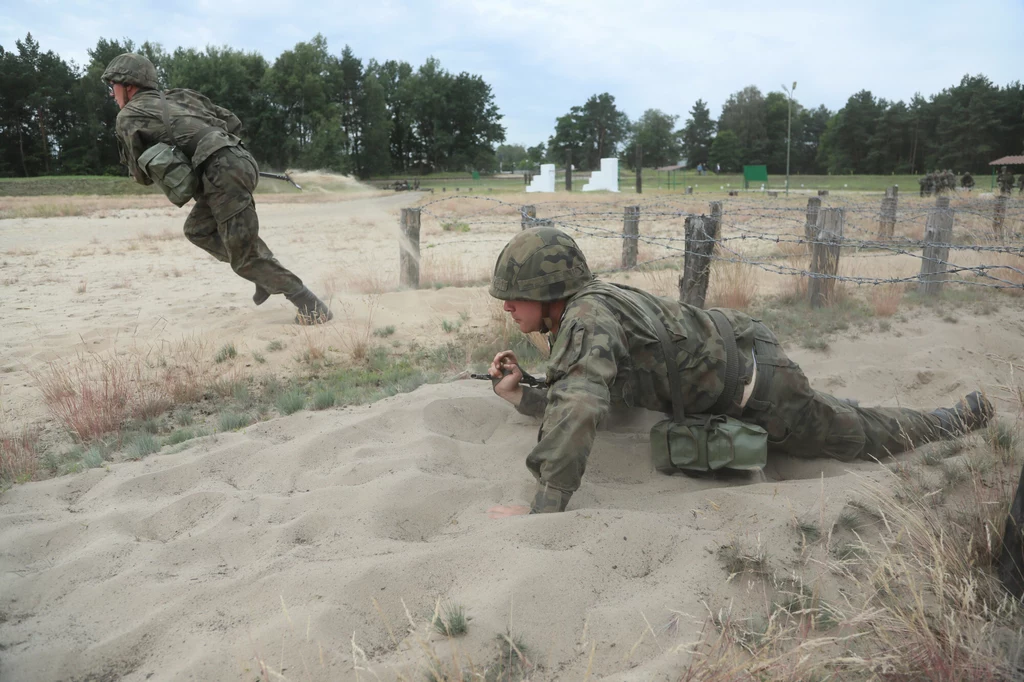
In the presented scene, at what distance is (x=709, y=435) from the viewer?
11.2 feet

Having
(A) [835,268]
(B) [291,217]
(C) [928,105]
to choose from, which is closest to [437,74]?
(C) [928,105]

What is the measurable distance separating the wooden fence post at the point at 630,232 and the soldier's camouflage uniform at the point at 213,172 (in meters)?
4.59

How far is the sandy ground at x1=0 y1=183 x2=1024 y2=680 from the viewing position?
7.51 ft

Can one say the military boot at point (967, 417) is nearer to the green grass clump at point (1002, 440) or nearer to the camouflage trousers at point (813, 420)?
the camouflage trousers at point (813, 420)

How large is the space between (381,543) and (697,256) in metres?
4.11

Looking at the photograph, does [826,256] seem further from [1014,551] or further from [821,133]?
[821,133]

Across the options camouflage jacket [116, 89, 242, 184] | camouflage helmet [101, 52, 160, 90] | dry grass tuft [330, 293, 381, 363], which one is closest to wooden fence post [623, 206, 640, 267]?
dry grass tuft [330, 293, 381, 363]

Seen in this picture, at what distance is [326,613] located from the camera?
2400 millimetres

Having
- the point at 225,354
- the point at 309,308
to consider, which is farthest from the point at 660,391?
the point at 309,308

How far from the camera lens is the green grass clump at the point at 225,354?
581 centimetres

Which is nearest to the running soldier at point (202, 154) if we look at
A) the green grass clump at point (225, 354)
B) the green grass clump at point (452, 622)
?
the green grass clump at point (225, 354)

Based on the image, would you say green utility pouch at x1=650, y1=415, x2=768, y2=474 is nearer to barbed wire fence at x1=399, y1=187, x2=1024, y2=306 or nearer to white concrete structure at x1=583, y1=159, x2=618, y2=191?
barbed wire fence at x1=399, y1=187, x2=1024, y2=306

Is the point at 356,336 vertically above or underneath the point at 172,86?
underneath

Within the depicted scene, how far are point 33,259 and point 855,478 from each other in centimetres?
1288
